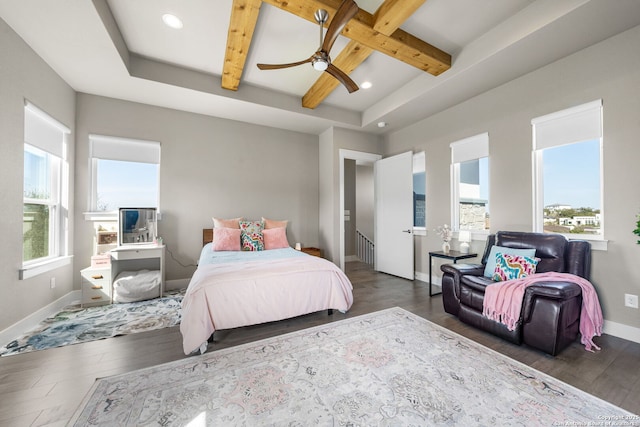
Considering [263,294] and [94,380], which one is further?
[263,294]

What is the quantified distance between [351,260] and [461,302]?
3.93 metres

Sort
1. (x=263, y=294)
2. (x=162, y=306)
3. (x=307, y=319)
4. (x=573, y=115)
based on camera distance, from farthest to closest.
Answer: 1. (x=162, y=306)
2. (x=307, y=319)
3. (x=573, y=115)
4. (x=263, y=294)

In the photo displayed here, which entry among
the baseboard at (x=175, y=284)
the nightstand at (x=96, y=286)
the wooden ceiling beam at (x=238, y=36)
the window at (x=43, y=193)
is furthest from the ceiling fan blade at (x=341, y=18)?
the baseboard at (x=175, y=284)

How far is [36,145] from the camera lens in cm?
281

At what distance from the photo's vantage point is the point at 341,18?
1.98m

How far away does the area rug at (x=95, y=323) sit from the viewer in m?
2.33

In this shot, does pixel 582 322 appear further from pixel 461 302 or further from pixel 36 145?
pixel 36 145

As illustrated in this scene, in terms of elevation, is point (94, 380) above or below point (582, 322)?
below

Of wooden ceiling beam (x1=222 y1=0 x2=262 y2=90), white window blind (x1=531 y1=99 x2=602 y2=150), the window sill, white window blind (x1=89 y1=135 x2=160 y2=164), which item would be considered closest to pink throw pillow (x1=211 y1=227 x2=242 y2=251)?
white window blind (x1=89 y1=135 x2=160 y2=164)

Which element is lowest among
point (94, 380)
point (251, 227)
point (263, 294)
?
point (94, 380)

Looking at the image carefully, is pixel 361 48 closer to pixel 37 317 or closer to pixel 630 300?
pixel 630 300

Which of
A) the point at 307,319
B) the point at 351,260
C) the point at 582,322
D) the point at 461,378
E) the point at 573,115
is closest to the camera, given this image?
the point at 461,378

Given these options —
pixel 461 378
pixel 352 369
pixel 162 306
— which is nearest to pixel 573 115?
pixel 461 378

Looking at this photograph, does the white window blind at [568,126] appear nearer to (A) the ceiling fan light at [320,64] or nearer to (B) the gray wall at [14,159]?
(A) the ceiling fan light at [320,64]
